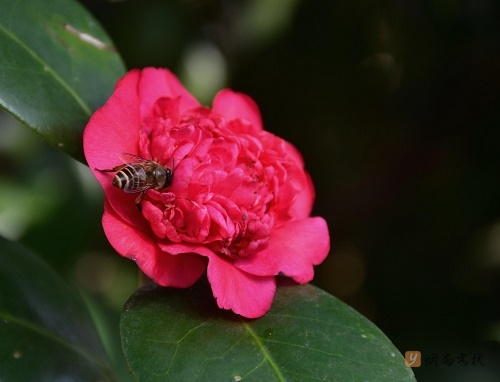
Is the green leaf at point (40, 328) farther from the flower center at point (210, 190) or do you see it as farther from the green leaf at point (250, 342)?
the flower center at point (210, 190)

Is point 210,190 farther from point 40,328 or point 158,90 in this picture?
point 40,328

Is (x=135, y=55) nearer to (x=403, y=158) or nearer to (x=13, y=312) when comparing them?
(x=403, y=158)

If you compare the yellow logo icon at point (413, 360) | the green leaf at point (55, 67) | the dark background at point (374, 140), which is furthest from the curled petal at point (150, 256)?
the dark background at point (374, 140)

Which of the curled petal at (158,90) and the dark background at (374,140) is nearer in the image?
the curled petal at (158,90)

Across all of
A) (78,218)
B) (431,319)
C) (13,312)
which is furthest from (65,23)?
(431,319)

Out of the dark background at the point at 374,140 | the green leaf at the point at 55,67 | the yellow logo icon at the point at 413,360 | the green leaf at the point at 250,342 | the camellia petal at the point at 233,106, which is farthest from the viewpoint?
the dark background at the point at 374,140


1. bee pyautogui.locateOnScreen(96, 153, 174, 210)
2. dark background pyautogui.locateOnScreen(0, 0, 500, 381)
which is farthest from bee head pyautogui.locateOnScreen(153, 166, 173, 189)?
dark background pyautogui.locateOnScreen(0, 0, 500, 381)
